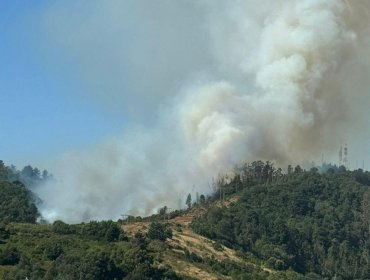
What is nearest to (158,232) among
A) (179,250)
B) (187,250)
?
(179,250)

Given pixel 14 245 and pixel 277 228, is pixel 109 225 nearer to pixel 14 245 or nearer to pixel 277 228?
pixel 14 245

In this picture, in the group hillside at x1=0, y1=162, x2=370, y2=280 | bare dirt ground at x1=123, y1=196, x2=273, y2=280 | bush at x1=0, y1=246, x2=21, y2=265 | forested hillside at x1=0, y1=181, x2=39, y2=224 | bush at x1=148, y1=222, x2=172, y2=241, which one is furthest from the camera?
forested hillside at x1=0, y1=181, x2=39, y2=224

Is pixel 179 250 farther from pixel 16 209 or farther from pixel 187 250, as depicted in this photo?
pixel 16 209

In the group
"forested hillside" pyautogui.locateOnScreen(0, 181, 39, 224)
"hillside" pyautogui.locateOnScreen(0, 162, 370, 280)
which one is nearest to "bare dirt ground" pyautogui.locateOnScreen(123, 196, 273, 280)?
"hillside" pyautogui.locateOnScreen(0, 162, 370, 280)

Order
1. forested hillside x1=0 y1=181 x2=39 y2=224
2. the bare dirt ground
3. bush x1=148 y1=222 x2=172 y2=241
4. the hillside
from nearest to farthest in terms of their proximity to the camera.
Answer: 1. the hillside
2. the bare dirt ground
3. bush x1=148 y1=222 x2=172 y2=241
4. forested hillside x1=0 y1=181 x2=39 y2=224

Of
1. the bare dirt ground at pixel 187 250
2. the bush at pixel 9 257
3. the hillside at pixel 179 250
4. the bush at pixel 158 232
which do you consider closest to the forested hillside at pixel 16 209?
the hillside at pixel 179 250

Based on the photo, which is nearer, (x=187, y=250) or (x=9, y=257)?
(x=9, y=257)

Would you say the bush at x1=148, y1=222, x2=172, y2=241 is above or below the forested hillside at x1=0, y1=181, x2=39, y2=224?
below

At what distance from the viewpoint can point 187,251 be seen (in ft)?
494

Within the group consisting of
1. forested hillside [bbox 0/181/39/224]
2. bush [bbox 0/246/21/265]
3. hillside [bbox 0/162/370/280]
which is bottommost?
bush [bbox 0/246/21/265]

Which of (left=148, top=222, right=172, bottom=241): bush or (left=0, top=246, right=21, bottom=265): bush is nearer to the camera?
(left=0, top=246, right=21, bottom=265): bush

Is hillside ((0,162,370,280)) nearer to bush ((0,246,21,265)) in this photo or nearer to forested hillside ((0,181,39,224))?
bush ((0,246,21,265))

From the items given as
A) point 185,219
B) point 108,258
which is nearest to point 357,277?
point 185,219

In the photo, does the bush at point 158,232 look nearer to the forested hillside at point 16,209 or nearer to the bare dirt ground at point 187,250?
the bare dirt ground at point 187,250
